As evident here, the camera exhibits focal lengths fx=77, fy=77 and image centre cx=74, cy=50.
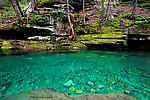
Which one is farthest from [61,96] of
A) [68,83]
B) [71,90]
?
[68,83]

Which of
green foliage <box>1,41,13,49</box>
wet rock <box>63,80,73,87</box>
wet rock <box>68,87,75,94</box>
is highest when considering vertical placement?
green foliage <box>1,41,13,49</box>

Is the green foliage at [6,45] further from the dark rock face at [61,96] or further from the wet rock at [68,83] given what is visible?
the wet rock at [68,83]

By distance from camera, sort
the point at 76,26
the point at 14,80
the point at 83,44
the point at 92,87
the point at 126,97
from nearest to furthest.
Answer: the point at 126,97 → the point at 92,87 → the point at 14,80 → the point at 83,44 → the point at 76,26

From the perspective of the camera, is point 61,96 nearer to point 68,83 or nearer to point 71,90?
point 71,90

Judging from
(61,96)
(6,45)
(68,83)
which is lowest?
(68,83)

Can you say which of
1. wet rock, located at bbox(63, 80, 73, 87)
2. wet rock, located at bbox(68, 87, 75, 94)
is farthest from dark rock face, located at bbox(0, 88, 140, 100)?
wet rock, located at bbox(63, 80, 73, 87)

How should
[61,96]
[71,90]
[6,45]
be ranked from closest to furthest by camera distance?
[61,96], [71,90], [6,45]

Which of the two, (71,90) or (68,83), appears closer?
(71,90)

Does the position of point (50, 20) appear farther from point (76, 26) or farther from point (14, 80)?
point (14, 80)

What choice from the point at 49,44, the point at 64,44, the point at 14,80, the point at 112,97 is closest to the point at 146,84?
the point at 112,97

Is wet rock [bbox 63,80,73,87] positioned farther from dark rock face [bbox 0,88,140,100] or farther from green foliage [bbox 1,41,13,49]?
green foliage [bbox 1,41,13,49]

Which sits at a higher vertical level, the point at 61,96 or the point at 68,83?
the point at 61,96

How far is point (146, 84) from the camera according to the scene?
10.9 feet

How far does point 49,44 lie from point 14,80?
29.1 ft
